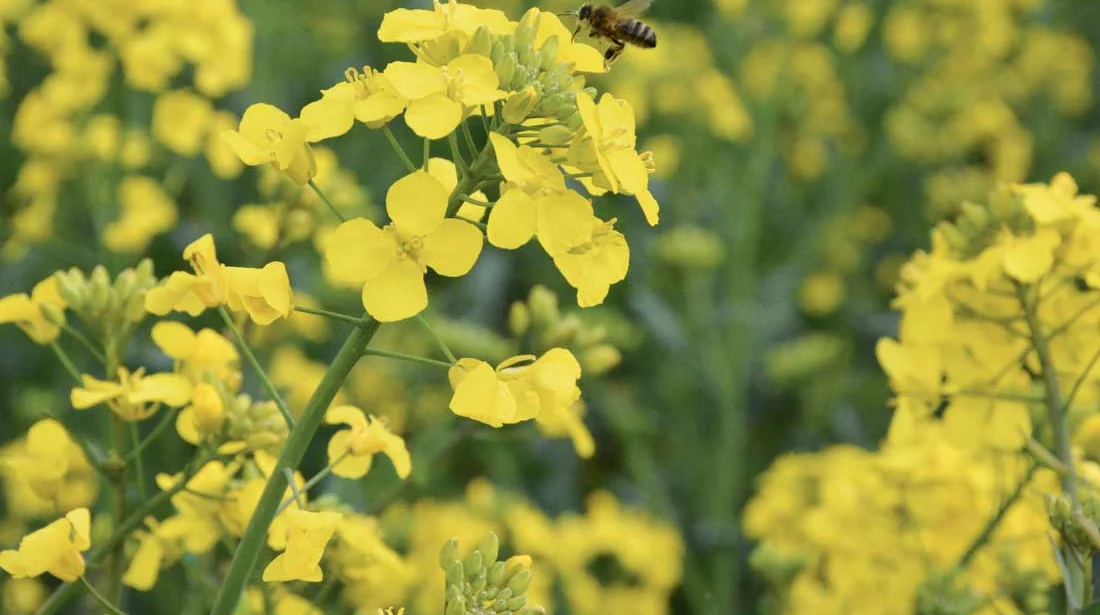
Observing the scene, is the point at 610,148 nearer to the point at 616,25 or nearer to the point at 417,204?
the point at 417,204

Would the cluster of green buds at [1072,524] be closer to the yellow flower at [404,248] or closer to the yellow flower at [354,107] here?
the yellow flower at [404,248]

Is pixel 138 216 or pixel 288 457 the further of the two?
pixel 138 216

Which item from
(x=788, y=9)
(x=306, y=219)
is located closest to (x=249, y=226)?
(x=306, y=219)

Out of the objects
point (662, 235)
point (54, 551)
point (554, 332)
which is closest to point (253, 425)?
point (54, 551)

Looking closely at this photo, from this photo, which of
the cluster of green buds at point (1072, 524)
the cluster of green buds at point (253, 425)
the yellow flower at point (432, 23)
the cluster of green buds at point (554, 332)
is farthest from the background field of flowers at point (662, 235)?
the yellow flower at point (432, 23)

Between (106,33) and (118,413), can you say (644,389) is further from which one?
(118,413)

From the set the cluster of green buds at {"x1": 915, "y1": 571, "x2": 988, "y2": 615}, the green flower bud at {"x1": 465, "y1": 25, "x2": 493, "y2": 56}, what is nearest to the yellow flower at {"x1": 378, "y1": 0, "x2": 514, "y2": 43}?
the green flower bud at {"x1": 465, "y1": 25, "x2": 493, "y2": 56}

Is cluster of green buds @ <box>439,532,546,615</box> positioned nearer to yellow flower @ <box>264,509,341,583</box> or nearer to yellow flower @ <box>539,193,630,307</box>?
yellow flower @ <box>264,509,341,583</box>
